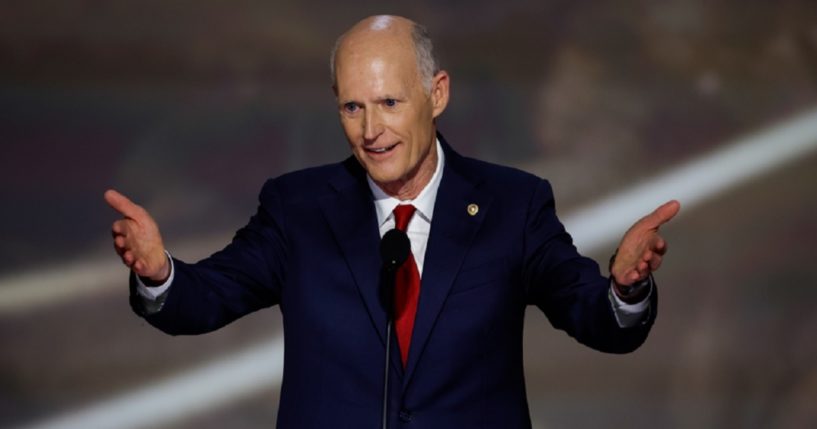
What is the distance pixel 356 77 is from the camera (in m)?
2.32

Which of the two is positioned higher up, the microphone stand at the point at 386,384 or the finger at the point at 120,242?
the finger at the point at 120,242

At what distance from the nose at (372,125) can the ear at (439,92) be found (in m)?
0.17

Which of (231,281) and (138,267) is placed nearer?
(138,267)

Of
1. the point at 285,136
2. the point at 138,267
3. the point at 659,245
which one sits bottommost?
the point at 659,245

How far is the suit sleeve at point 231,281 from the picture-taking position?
2285mm

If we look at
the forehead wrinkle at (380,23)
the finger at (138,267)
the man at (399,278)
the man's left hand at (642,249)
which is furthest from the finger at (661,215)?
the finger at (138,267)

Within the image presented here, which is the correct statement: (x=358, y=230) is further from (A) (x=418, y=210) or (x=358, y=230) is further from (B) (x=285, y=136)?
(B) (x=285, y=136)

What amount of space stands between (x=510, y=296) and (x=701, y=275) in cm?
187

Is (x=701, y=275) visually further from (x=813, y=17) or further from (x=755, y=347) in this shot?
(x=813, y=17)

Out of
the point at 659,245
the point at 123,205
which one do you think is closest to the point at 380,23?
the point at 123,205

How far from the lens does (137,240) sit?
7.23ft

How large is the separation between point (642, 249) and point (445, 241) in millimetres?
406

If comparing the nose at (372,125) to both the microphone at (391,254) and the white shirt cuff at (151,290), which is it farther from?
the white shirt cuff at (151,290)

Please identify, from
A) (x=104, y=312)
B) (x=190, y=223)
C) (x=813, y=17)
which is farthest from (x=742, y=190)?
(x=104, y=312)
